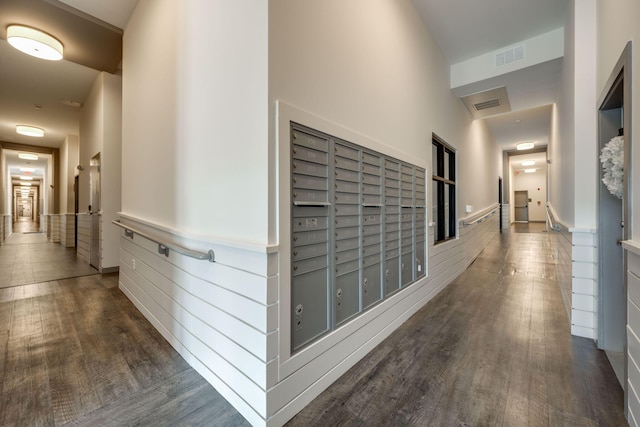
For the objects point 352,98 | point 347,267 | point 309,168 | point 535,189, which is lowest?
point 347,267

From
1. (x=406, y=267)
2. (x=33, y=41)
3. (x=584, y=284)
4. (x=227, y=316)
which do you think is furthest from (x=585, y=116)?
(x=33, y=41)

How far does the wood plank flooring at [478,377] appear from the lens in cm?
139

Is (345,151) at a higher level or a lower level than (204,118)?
lower

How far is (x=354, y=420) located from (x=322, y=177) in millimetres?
1294

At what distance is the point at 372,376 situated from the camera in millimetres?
1720

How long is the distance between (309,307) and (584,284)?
2.44 metres

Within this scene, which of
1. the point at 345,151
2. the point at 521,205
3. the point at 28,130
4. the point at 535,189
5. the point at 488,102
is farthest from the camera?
the point at 521,205

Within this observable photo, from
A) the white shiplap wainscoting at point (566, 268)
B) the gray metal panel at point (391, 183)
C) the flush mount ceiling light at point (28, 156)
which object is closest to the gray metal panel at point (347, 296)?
the gray metal panel at point (391, 183)

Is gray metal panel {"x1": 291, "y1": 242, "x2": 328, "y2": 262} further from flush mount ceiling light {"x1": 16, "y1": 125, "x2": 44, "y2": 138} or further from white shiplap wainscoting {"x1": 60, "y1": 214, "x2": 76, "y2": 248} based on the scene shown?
flush mount ceiling light {"x1": 16, "y1": 125, "x2": 44, "y2": 138}

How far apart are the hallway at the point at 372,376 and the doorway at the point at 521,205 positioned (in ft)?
48.9

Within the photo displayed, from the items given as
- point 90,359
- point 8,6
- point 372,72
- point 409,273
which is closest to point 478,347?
point 409,273

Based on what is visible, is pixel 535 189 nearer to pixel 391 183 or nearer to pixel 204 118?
pixel 391 183

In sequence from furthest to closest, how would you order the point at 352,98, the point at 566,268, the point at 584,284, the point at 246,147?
1. the point at 566,268
2. the point at 584,284
3. the point at 352,98
4. the point at 246,147

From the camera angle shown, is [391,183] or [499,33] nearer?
[391,183]
